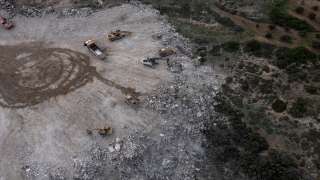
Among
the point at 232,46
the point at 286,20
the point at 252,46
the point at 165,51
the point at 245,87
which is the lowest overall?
the point at 245,87

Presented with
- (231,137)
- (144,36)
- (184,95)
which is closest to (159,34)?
(144,36)

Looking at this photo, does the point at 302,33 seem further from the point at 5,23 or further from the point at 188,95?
the point at 5,23

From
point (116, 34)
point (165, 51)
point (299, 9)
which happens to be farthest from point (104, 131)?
point (299, 9)

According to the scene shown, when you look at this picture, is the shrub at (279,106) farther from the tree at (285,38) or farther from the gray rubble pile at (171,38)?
the gray rubble pile at (171,38)

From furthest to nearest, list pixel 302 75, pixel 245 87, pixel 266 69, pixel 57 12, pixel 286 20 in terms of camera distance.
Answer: pixel 57 12
pixel 286 20
pixel 266 69
pixel 245 87
pixel 302 75

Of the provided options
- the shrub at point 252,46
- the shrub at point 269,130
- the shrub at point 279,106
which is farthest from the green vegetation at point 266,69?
the shrub at point 269,130

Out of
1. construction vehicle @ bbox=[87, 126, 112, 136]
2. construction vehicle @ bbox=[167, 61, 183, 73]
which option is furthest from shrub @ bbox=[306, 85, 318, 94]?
construction vehicle @ bbox=[87, 126, 112, 136]
